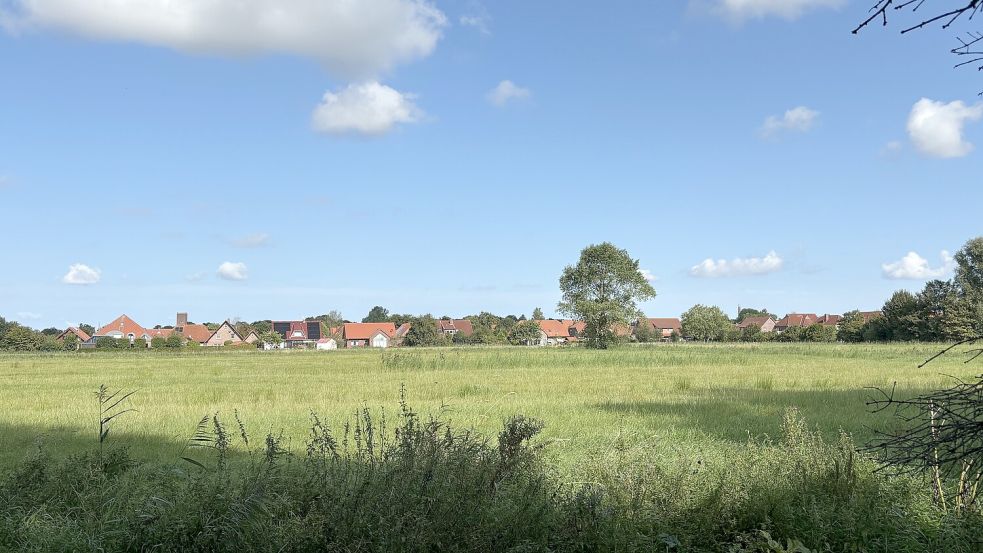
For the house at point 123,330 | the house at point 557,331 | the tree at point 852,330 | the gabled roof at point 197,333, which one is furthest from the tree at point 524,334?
the house at point 123,330

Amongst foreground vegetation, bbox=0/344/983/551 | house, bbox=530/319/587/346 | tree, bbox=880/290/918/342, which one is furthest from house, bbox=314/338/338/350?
foreground vegetation, bbox=0/344/983/551

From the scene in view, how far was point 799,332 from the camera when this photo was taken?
322 ft

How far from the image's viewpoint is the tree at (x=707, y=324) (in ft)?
384

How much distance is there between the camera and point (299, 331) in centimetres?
13675

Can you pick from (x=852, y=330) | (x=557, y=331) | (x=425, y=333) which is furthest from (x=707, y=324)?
(x=425, y=333)

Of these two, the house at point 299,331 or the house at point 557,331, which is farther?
the house at point 557,331

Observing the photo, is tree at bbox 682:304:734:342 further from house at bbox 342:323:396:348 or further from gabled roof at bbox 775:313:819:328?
house at bbox 342:323:396:348

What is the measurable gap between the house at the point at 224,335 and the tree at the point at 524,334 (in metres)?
51.4

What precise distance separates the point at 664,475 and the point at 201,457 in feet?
22.4

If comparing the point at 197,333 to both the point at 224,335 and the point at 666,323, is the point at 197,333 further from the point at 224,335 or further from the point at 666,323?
the point at 666,323

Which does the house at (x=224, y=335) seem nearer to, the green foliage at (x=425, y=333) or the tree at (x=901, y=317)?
the green foliage at (x=425, y=333)

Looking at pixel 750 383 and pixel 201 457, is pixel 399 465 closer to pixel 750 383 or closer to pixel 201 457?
pixel 201 457

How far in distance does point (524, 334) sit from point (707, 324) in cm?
3360

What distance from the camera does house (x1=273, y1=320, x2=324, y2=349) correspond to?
13425 cm
